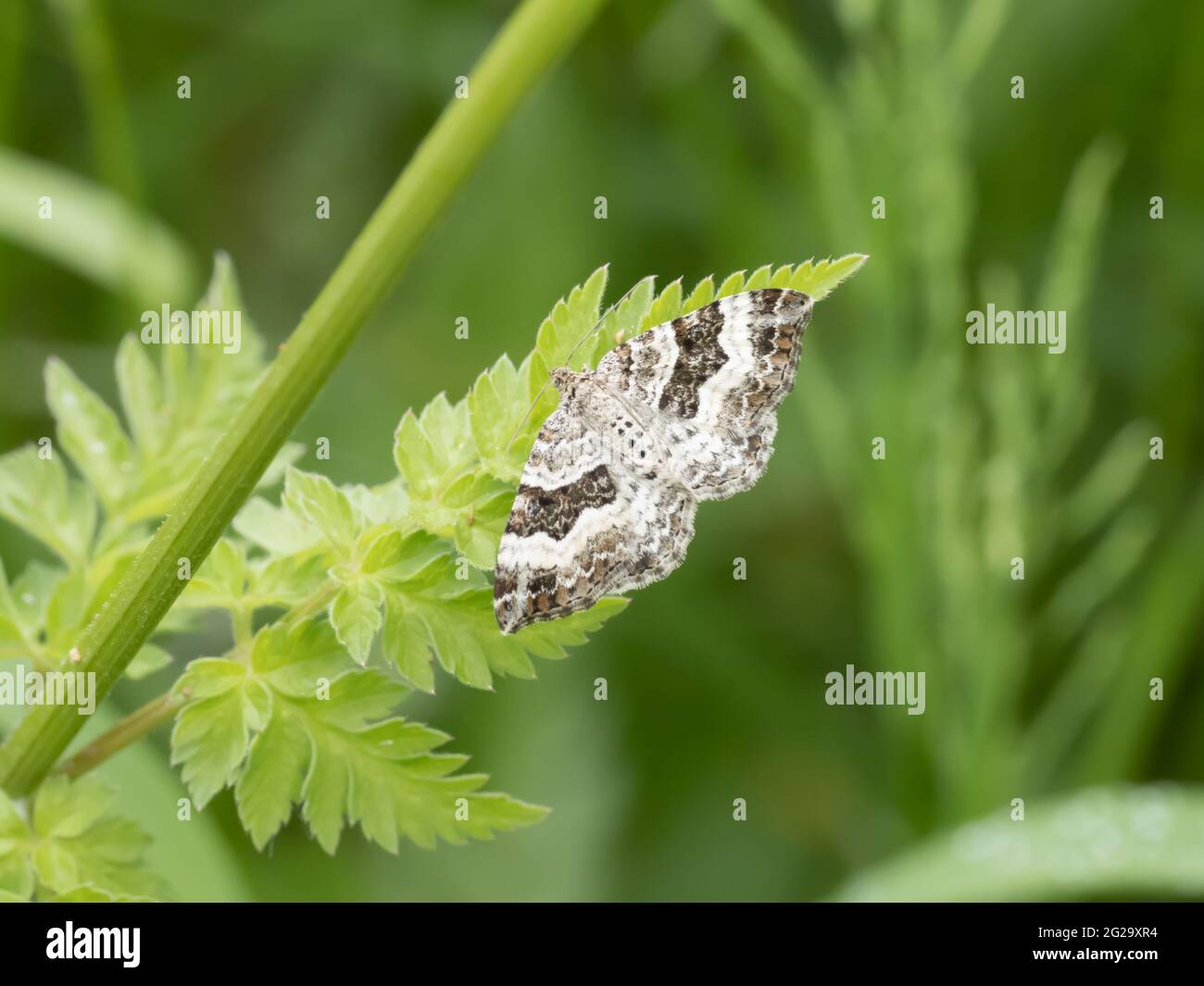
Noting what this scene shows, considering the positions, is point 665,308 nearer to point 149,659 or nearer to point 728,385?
point 728,385

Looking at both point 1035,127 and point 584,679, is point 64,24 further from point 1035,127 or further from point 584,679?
point 1035,127

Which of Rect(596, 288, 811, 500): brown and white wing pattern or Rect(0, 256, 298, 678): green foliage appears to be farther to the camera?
Rect(596, 288, 811, 500): brown and white wing pattern

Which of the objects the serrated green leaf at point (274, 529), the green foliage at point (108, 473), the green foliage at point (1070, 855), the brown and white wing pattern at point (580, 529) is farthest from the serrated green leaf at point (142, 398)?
the green foliage at point (1070, 855)

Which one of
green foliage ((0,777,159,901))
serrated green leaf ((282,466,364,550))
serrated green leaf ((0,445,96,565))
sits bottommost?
green foliage ((0,777,159,901))


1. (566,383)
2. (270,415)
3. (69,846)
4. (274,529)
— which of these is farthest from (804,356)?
(69,846)

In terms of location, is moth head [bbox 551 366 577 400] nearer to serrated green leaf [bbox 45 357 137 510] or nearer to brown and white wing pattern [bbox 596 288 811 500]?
brown and white wing pattern [bbox 596 288 811 500]

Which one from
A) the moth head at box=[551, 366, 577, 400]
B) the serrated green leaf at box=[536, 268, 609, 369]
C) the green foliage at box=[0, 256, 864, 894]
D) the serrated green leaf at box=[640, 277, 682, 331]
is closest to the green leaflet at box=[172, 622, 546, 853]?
the green foliage at box=[0, 256, 864, 894]
